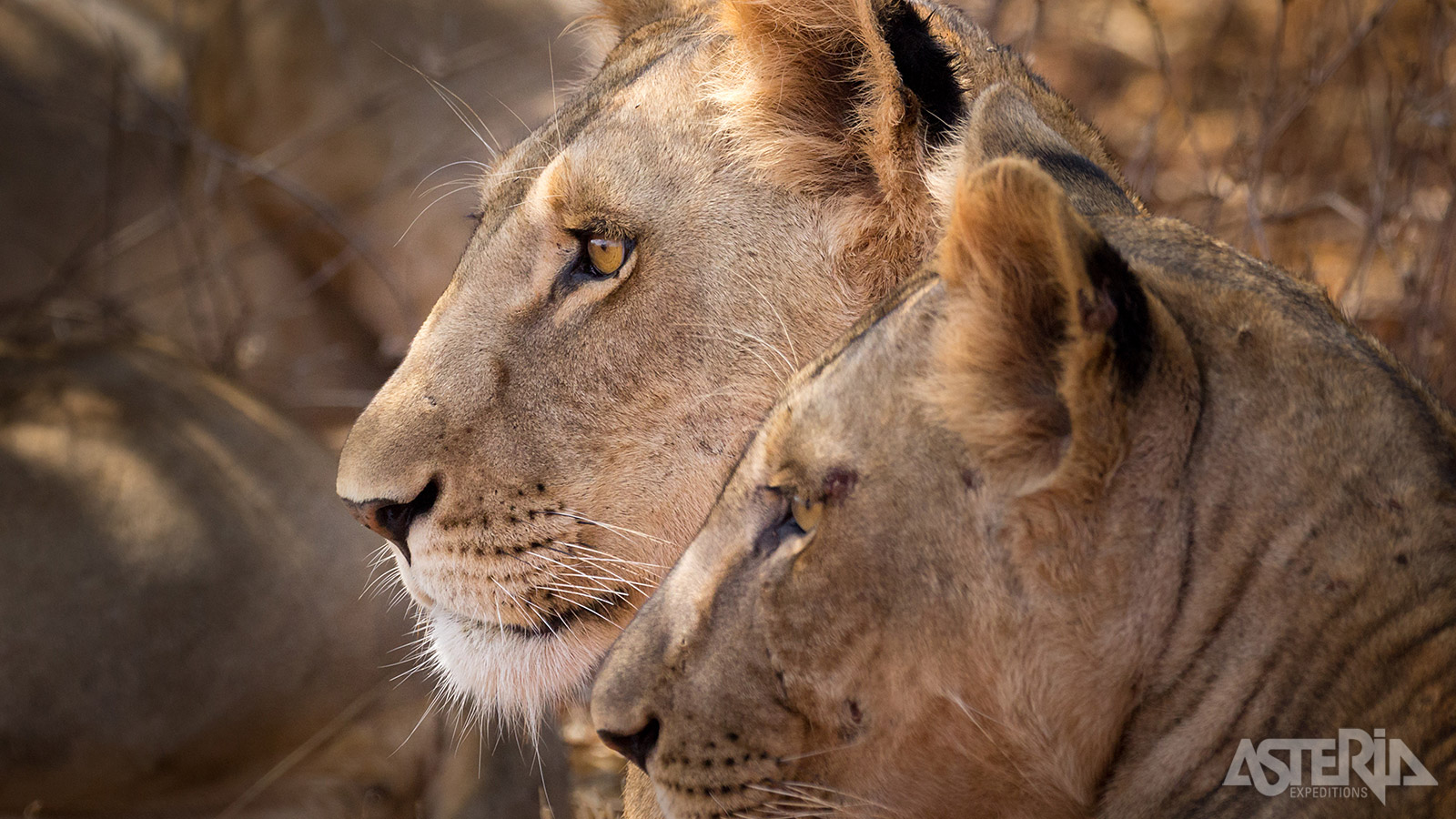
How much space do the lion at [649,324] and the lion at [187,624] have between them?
5.54 feet

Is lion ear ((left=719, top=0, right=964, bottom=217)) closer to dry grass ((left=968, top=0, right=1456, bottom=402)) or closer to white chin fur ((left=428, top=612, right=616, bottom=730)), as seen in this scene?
white chin fur ((left=428, top=612, right=616, bottom=730))

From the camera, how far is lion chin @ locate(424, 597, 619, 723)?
2357 mm

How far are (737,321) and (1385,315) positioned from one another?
4.52m

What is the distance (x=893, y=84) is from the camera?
2055mm

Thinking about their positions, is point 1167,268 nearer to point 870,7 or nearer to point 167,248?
point 870,7

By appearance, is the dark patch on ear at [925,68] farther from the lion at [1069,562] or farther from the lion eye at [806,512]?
the lion eye at [806,512]

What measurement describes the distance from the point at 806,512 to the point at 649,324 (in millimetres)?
694

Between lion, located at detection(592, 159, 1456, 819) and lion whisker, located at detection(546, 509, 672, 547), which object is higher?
lion, located at detection(592, 159, 1456, 819)

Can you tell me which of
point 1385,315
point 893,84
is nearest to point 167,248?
point 893,84

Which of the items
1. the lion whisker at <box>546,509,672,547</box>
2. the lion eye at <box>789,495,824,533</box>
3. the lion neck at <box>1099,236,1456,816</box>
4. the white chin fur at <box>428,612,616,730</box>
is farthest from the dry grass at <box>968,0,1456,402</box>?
the lion eye at <box>789,495,824,533</box>

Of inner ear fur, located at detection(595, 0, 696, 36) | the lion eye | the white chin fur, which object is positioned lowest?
the white chin fur

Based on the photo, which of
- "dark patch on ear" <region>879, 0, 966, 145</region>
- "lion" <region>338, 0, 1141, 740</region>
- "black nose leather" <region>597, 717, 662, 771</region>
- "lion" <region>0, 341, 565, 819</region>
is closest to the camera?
"black nose leather" <region>597, 717, 662, 771</region>

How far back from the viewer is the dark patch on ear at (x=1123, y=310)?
135 cm

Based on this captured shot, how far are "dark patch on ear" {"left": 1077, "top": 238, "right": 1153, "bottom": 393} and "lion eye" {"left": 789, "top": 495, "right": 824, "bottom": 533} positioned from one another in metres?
0.40
